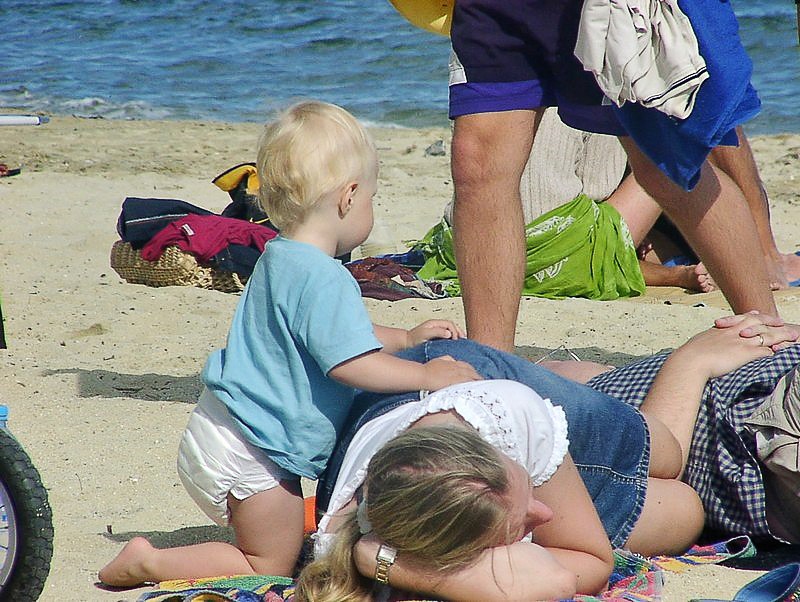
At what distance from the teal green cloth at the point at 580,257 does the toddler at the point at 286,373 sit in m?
2.72

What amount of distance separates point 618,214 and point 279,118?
10.4 feet

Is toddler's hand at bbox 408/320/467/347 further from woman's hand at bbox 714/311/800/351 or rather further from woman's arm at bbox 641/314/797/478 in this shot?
woman's hand at bbox 714/311/800/351

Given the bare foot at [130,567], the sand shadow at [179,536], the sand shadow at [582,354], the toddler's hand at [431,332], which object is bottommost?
the sand shadow at [582,354]


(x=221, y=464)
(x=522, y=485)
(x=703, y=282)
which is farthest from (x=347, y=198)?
(x=703, y=282)

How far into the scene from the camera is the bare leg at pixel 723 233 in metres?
3.57

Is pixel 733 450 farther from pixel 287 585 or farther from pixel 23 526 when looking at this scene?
pixel 23 526

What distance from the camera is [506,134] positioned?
3.43 m

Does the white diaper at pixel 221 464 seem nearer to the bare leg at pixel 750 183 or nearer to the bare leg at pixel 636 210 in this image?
the bare leg at pixel 750 183

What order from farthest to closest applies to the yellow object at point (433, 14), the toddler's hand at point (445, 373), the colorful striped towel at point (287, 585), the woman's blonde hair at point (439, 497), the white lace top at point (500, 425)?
the yellow object at point (433, 14) < the toddler's hand at point (445, 373) < the colorful striped towel at point (287, 585) < the white lace top at point (500, 425) < the woman's blonde hair at point (439, 497)

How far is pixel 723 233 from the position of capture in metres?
3.57

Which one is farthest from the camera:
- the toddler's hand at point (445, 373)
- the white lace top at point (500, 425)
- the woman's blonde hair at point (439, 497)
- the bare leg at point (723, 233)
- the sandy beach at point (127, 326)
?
the bare leg at point (723, 233)

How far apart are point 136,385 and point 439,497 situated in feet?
7.27

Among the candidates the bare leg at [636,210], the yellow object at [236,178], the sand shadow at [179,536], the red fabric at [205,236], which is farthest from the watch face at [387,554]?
the yellow object at [236,178]

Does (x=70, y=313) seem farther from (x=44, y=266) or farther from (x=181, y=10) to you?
(x=181, y=10)
